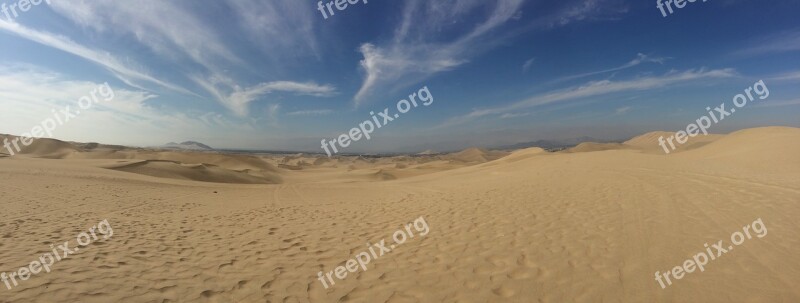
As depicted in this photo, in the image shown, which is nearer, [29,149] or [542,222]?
[542,222]

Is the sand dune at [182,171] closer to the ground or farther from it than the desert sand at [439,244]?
farther from it

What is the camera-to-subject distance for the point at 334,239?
8766 mm

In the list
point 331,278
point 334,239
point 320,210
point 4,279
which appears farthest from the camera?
point 320,210

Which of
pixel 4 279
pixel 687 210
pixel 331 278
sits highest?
pixel 4 279

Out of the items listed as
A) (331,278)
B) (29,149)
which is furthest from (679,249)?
(29,149)

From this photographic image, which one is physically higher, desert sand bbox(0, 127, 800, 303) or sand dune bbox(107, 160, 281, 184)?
sand dune bbox(107, 160, 281, 184)

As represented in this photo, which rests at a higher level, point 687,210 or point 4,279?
point 4,279

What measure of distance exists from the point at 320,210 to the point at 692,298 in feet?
38.3

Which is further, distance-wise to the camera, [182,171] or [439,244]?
[182,171]

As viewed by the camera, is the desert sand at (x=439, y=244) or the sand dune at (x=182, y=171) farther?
the sand dune at (x=182, y=171)

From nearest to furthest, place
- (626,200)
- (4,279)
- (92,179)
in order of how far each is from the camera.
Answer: (4,279)
(626,200)
(92,179)

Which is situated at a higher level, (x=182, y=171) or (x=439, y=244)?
(x=182, y=171)

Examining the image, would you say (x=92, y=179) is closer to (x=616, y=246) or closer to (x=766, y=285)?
(x=616, y=246)

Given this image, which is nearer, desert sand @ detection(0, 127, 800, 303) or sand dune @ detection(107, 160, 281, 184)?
desert sand @ detection(0, 127, 800, 303)
